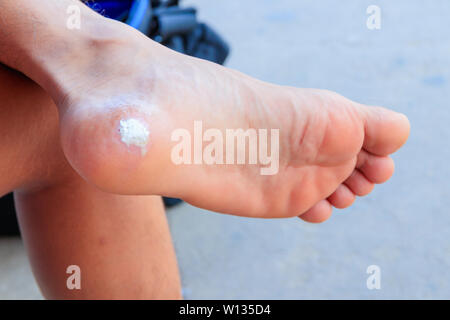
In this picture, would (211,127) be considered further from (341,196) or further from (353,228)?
(353,228)

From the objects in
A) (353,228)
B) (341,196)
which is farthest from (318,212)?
(353,228)

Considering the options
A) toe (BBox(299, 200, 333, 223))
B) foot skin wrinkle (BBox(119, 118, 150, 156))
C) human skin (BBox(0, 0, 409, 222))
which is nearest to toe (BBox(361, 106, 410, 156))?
human skin (BBox(0, 0, 409, 222))

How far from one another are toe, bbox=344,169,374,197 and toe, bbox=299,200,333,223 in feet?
0.12

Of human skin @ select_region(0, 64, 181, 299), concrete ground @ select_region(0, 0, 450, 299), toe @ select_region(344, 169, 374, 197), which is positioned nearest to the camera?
human skin @ select_region(0, 64, 181, 299)

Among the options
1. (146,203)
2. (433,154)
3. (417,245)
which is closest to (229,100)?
(146,203)

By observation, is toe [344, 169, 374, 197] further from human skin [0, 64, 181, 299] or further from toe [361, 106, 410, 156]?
human skin [0, 64, 181, 299]

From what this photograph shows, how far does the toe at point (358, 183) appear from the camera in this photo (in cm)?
74

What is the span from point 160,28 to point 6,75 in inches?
20.3

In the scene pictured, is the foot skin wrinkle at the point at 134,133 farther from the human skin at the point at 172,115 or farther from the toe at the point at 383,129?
the toe at the point at 383,129

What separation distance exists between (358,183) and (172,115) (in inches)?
12.1

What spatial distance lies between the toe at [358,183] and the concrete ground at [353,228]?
0.86 ft

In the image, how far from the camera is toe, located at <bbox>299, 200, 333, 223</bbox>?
2.46ft

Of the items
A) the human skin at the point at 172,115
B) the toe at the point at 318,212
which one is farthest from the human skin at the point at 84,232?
the toe at the point at 318,212

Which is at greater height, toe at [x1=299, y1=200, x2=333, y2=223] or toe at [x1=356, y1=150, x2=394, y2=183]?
toe at [x1=356, y1=150, x2=394, y2=183]
